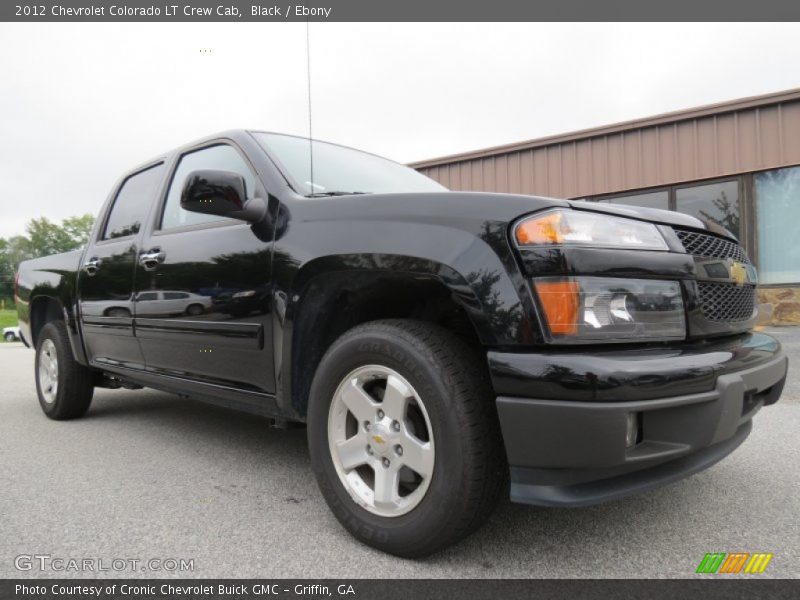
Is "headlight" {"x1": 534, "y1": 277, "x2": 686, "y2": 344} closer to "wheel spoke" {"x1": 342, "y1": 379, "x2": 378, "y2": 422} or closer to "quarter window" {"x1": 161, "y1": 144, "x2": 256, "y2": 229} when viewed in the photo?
"wheel spoke" {"x1": 342, "y1": 379, "x2": 378, "y2": 422}

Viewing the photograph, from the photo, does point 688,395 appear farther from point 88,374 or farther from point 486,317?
point 88,374

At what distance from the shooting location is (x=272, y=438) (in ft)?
11.1

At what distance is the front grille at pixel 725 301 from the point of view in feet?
5.99

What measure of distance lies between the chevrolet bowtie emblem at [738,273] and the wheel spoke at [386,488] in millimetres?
1420

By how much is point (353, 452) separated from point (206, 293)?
1096mm

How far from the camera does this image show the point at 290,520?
212 centimetres

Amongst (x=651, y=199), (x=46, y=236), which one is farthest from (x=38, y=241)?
(x=651, y=199)

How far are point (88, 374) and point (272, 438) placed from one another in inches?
62.9

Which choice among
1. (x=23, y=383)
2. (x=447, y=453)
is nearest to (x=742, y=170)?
(x=447, y=453)

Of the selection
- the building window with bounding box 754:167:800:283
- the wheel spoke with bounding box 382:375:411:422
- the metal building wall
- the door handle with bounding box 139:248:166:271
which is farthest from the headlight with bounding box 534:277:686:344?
the building window with bounding box 754:167:800:283

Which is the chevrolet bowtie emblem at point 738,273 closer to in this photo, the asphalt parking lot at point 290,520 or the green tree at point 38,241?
the asphalt parking lot at point 290,520

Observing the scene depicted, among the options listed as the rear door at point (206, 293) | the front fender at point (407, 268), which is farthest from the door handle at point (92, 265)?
the front fender at point (407, 268)

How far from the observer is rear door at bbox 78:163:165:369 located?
316cm

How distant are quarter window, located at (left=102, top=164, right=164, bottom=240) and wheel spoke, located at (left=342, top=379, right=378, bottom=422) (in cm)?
202
